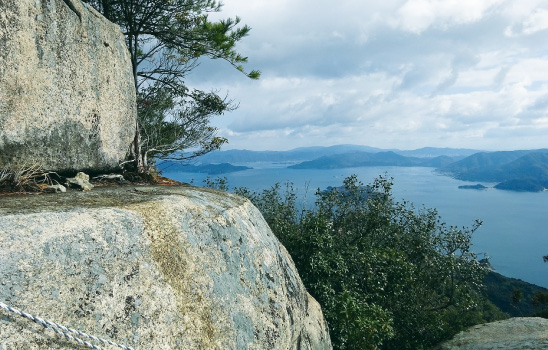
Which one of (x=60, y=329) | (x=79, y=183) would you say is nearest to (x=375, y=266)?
(x=79, y=183)

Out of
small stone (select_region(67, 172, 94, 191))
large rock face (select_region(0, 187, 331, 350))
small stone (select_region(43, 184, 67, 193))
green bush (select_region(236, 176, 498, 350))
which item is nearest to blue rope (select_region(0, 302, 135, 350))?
large rock face (select_region(0, 187, 331, 350))

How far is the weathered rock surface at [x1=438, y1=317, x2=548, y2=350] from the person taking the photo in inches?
526

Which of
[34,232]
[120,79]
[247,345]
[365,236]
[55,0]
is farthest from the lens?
[365,236]

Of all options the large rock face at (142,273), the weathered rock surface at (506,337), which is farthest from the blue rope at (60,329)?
the weathered rock surface at (506,337)

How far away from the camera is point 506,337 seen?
14609 millimetres

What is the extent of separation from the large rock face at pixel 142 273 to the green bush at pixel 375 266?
18.3 ft

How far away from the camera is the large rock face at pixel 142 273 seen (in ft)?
12.4

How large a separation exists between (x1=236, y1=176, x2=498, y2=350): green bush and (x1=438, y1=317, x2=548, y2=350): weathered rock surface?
1.09 meters

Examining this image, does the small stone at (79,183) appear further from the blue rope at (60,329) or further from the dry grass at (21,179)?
the blue rope at (60,329)

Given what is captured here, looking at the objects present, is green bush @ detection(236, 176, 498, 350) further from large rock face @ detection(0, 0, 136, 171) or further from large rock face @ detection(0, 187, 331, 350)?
large rock face @ detection(0, 0, 136, 171)

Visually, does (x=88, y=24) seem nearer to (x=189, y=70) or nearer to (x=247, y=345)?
(x=247, y=345)

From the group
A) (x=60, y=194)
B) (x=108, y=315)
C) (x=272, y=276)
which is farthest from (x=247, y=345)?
(x=60, y=194)

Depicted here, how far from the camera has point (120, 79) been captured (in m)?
8.32

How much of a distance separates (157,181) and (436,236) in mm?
20105
